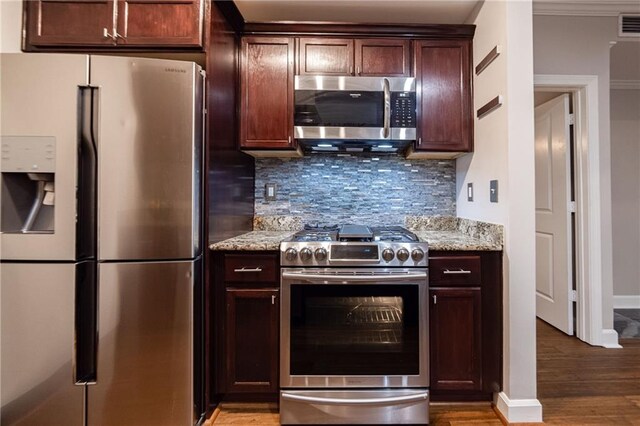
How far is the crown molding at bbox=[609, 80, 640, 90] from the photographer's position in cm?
343

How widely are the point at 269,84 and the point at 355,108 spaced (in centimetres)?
62

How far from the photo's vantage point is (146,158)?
146 centimetres

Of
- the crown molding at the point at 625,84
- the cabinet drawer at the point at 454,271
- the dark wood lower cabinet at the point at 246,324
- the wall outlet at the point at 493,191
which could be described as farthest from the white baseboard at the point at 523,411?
the crown molding at the point at 625,84

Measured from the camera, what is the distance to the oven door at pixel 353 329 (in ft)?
5.34

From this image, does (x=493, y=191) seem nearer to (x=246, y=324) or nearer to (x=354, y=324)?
(x=354, y=324)

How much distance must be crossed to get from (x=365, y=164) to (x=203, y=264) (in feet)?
4.74

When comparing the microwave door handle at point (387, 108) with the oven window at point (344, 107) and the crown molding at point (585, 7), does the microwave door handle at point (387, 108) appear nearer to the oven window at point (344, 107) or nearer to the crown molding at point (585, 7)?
the oven window at point (344, 107)

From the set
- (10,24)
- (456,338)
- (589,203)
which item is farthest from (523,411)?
(10,24)

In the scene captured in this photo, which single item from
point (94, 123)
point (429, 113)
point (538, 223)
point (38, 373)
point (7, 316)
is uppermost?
point (429, 113)

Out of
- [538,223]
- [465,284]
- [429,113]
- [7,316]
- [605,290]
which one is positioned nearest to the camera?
[7,316]

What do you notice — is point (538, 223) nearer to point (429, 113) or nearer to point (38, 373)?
point (429, 113)

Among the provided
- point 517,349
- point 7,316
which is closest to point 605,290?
point 517,349

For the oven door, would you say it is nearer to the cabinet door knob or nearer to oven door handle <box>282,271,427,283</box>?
oven door handle <box>282,271,427,283</box>

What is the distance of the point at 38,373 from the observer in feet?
4.65
